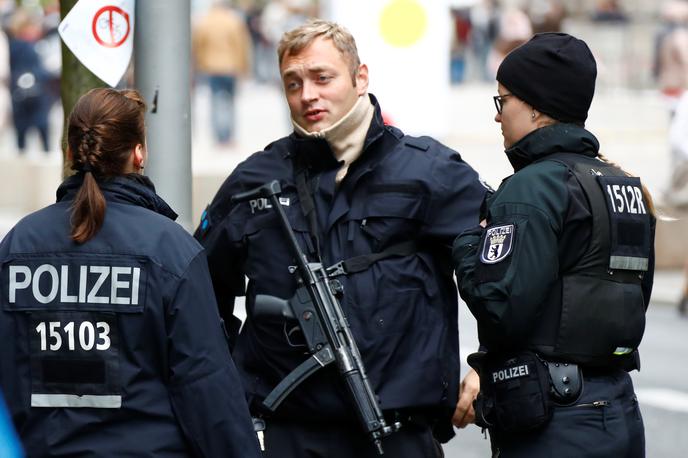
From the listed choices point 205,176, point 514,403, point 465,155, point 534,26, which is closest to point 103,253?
point 514,403

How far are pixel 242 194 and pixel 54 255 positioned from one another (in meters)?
0.93

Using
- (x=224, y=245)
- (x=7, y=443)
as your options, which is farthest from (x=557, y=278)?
(x=7, y=443)

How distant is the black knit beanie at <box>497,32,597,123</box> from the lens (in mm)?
3850

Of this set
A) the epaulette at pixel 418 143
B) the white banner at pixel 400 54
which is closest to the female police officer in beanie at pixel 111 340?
the epaulette at pixel 418 143

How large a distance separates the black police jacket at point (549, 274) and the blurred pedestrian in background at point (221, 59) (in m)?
16.3

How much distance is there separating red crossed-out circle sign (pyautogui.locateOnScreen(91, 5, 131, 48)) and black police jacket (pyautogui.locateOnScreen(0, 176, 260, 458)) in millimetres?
1501

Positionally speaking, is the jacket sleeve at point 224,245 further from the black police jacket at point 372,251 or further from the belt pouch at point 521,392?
the belt pouch at point 521,392

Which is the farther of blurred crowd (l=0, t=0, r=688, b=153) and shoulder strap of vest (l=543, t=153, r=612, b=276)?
blurred crowd (l=0, t=0, r=688, b=153)

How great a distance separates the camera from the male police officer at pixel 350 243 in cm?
412

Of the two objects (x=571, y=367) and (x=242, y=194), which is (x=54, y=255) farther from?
(x=571, y=367)

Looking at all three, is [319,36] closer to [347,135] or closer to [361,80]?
[361,80]

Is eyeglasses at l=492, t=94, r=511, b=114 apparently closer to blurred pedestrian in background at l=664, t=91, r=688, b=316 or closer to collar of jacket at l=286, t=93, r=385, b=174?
collar of jacket at l=286, t=93, r=385, b=174

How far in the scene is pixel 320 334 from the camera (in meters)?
4.09

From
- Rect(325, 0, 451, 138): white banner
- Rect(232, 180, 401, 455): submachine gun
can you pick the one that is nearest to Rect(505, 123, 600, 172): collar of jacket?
Rect(232, 180, 401, 455): submachine gun
